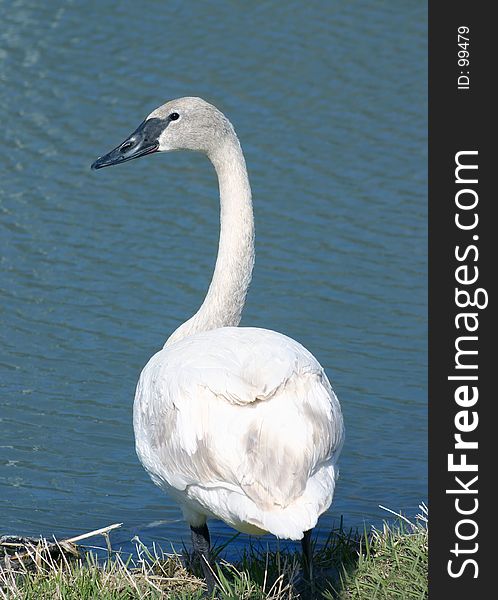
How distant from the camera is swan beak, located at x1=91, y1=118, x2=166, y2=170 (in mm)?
6840

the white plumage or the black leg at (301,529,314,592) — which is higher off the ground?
the white plumage

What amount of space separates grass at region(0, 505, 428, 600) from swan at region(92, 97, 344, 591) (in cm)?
15

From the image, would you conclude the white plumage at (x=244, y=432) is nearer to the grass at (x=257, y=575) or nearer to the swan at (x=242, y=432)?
the swan at (x=242, y=432)

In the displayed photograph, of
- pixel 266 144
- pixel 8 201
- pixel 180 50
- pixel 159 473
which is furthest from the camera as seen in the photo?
pixel 180 50

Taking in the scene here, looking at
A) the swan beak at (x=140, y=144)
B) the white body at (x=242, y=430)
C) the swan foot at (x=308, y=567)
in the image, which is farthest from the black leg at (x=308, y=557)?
the swan beak at (x=140, y=144)

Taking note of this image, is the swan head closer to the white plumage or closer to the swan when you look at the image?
the swan

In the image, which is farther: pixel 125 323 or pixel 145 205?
pixel 145 205

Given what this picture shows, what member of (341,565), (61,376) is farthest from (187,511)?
(61,376)

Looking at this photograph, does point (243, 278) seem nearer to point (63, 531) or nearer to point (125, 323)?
point (63, 531)

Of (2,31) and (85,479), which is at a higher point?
(2,31)

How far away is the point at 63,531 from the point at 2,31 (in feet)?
34.8

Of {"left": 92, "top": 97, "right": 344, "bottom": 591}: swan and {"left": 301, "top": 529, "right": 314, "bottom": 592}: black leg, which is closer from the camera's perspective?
{"left": 92, "top": 97, "right": 344, "bottom": 591}: swan

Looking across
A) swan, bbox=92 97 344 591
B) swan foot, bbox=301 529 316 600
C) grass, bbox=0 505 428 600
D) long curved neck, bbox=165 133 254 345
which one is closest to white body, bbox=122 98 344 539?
swan, bbox=92 97 344 591

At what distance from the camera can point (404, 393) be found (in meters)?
8.67
